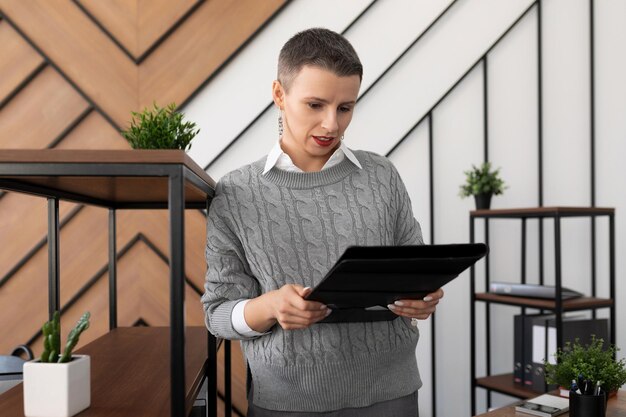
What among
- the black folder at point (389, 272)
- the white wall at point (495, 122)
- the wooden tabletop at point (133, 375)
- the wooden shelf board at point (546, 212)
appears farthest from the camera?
the white wall at point (495, 122)

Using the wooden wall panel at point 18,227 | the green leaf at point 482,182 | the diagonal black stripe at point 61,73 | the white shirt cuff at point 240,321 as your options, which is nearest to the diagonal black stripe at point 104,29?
the diagonal black stripe at point 61,73

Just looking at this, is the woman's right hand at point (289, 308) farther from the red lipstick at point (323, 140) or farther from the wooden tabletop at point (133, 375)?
the red lipstick at point (323, 140)

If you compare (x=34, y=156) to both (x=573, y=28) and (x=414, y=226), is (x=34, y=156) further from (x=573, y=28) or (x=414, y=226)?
(x=573, y=28)

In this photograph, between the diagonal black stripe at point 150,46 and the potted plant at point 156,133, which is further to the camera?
the diagonal black stripe at point 150,46

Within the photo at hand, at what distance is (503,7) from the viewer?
284 centimetres

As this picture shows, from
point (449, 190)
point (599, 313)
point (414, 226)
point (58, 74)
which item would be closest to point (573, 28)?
point (449, 190)

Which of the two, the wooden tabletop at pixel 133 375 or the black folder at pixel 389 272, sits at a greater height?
the black folder at pixel 389 272

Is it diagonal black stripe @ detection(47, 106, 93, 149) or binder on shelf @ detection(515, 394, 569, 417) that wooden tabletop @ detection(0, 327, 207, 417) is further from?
diagonal black stripe @ detection(47, 106, 93, 149)

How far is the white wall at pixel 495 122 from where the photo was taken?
274 centimetres

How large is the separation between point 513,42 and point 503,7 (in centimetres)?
17

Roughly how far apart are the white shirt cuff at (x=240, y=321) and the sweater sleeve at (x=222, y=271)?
12 mm

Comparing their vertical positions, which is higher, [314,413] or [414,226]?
[414,226]

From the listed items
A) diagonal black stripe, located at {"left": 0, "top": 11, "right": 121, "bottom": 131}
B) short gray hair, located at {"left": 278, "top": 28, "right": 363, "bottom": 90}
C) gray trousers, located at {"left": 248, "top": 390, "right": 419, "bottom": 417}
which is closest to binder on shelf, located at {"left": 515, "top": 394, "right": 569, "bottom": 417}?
gray trousers, located at {"left": 248, "top": 390, "right": 419, "bottom": 417}

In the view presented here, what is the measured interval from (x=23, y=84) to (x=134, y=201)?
1.16 m
